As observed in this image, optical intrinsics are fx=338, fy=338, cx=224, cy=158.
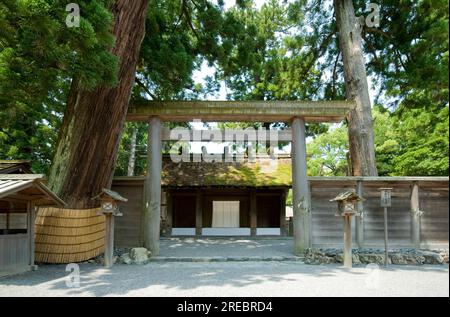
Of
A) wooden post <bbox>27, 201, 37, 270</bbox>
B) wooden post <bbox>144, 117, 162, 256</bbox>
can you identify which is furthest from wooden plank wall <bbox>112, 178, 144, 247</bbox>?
wooden post <bbox>27, 201, 37, 270</bbox>

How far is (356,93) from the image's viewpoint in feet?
36.7

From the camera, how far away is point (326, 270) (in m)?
7.07

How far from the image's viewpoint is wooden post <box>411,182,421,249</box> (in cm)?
836

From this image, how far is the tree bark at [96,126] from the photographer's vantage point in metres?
8.02

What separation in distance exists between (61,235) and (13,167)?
2053mm

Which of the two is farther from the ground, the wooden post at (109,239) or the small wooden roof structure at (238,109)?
the small wooden roof structure at (238,109)

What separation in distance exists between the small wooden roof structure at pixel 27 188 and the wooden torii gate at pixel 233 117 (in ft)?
7.43

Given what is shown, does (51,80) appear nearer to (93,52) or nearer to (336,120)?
(93,52)

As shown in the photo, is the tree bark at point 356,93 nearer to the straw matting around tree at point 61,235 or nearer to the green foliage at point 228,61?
the green foliage at point 228,61

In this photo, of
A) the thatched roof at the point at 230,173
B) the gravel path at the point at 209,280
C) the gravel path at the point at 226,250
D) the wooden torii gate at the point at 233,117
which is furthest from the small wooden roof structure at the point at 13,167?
the thatched roof at the point at 230,173

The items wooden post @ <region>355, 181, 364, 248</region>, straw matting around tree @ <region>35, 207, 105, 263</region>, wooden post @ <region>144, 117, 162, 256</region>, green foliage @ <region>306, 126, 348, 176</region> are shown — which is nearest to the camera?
straw matting around tree @ <region>35, 207, 105, 263</region>

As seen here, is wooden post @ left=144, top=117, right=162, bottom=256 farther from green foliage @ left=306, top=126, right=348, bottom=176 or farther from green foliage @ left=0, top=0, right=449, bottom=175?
green foliage @ left=306, top=126, right=348, bottom=176

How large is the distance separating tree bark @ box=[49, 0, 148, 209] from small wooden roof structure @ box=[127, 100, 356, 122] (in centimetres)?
77
